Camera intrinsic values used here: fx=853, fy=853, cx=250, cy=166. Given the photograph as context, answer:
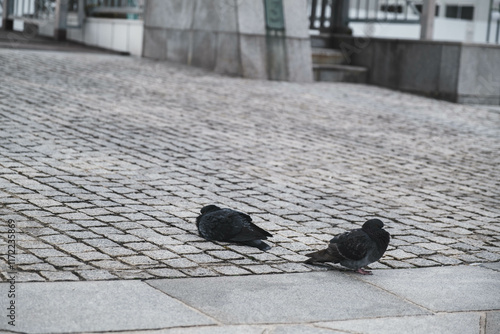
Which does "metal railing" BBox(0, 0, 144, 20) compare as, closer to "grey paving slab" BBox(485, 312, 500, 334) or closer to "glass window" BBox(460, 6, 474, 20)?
"glass window" BBox(460, 6, 474, 20)

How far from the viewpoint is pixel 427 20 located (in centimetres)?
1816

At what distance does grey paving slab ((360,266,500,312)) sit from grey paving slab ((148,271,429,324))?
15 cm

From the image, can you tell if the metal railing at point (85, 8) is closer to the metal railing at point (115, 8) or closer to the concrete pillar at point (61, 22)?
the metal railing at point (115, 8)

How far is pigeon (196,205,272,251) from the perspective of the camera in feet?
19.1

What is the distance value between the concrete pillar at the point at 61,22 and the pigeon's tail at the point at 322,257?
16.1m

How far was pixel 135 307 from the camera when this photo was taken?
14.5ft

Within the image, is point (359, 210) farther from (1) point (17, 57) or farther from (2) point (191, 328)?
(1) point (17, 57)

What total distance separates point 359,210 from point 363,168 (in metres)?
2.03

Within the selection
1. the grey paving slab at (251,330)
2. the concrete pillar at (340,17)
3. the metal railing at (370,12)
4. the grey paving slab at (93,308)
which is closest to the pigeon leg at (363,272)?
the grey paving slab at (251,330)

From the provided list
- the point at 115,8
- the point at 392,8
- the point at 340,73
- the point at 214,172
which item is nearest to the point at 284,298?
the point at 214,172

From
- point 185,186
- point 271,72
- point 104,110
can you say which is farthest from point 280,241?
point 271,72

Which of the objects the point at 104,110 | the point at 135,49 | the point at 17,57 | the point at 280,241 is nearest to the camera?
the point at 280,241

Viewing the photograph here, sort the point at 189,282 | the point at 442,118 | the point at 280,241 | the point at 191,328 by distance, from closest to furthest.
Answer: the point at 191,328 < the point at 189,282 < the point at 280,241 < the point at 442,118

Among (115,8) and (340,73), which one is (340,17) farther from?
(115,8)
